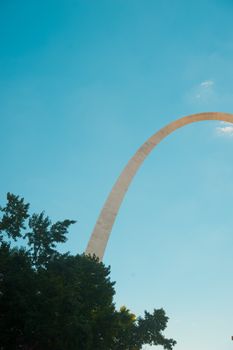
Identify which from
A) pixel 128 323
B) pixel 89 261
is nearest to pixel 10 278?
pixel 89 261

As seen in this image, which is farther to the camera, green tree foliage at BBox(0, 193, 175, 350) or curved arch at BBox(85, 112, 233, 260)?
curved arch at BBox(85, 112, 233, 260)

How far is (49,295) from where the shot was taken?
50.3 ft

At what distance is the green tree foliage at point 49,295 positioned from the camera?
15.2 metres

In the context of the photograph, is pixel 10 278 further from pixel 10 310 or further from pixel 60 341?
pixel 60 341

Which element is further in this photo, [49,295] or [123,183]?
[123,183]

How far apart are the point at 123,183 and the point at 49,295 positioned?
447 inches

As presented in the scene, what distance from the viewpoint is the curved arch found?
2198cm

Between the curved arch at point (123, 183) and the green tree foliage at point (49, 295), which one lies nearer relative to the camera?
the green tree foliage at point (49, 295)

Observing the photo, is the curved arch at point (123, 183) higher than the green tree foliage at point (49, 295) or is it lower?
higher

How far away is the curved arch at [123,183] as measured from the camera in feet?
72.1

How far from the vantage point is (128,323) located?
68.3ft

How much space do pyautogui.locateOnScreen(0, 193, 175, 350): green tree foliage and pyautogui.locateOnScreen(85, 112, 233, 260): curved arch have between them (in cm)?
179

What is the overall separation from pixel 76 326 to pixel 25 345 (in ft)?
8.47

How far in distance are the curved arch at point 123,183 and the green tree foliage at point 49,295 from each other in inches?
70.5
